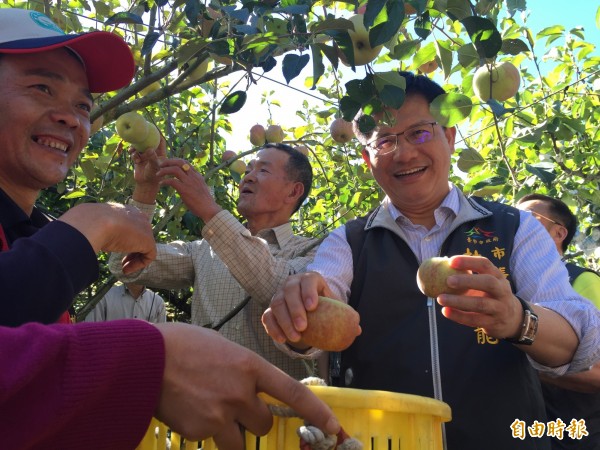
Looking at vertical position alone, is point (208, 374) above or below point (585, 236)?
below

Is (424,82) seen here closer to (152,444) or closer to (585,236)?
(152,444)

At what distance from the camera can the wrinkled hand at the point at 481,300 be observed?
132 cm

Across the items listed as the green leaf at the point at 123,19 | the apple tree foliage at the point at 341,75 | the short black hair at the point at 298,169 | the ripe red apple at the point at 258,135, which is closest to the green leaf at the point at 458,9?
the apple tree foliage at the point at 341,75

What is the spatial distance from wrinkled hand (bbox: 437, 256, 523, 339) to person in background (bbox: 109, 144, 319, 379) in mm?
871

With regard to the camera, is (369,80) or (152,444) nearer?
(152,444)

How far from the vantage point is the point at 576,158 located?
3570 millimetres

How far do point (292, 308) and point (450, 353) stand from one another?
0.59 m

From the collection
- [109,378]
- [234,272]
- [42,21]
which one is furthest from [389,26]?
[109,378]

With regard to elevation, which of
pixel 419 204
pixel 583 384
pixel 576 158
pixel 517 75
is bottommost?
pixel 583 384

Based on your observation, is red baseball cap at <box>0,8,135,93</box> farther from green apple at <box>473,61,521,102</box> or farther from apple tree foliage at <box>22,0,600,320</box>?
green apple at <box>473,61,521,102</box>

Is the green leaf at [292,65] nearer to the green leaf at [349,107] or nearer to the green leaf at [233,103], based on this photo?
the green leaf at [349,107]

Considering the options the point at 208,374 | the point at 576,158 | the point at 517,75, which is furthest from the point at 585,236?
the point at 208,374

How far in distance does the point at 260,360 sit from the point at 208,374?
0.22 feet

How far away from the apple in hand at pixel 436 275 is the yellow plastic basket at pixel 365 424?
53 cm
